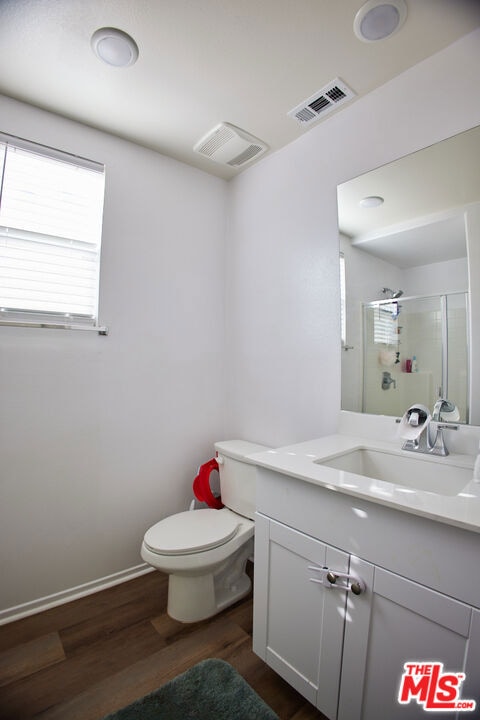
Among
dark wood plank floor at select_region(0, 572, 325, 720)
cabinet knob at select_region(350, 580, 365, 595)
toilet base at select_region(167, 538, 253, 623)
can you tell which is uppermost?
cabinet knob at select_region(350, 580, 365, 595)

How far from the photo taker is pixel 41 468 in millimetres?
1718

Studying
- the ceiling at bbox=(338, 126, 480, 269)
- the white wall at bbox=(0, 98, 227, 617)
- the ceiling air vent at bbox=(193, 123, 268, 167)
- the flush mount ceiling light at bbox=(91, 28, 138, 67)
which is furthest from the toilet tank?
the flush mount ceiling light at bbox=(91, 28, 138, 67)

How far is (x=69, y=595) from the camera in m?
1.77

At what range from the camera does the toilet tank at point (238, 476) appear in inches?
71.7

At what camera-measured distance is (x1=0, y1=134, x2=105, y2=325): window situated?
165 cm

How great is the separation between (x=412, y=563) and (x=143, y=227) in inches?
79.2

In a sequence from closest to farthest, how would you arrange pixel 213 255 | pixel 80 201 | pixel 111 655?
pixel 111 655, pixel 80 201, pixel 213 255

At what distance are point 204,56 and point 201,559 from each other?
2.14m

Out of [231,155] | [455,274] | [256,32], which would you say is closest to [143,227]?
[231,155]

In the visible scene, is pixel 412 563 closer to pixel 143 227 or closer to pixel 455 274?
pixel 455 274

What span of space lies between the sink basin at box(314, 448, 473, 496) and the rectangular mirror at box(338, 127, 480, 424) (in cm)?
21

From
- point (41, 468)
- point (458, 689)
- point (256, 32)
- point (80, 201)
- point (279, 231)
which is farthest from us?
point (279, 231)

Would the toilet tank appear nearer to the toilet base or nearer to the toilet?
the toilet

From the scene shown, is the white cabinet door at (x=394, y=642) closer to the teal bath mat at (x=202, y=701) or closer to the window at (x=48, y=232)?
the teal bath mat at (x=202, y=701)
